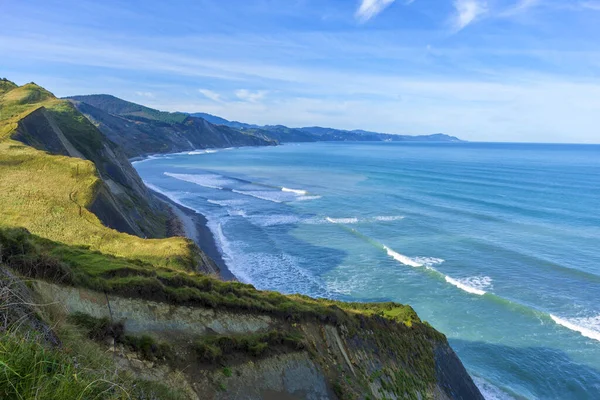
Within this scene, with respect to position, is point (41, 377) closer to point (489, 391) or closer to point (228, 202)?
point (489, 391)

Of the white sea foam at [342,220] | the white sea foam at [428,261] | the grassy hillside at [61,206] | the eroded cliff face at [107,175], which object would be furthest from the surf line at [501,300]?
the eroded cliff face at [107,175]

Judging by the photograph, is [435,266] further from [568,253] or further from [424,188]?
[424,188]

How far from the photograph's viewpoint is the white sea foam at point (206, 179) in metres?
91.4

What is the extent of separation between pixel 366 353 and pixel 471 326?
1606 cm

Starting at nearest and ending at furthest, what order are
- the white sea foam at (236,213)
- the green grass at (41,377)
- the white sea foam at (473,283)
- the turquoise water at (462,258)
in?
the green grass at (41,377), the turquoise water at (462,258), the white sea foam at (473,283), the white sea foam at (236,213)

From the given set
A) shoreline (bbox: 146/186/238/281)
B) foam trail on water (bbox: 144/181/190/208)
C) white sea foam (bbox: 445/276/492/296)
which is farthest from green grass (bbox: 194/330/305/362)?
foam trail on water (bbox: 144/181/190/208)

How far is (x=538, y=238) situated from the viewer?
4938 centimetres

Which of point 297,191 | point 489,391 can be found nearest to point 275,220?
point 297,191

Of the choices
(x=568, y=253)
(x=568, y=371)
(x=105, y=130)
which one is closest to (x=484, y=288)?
(x=568, y=371)

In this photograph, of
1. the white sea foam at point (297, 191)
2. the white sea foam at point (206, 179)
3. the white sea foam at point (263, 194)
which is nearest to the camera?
the white sea foam at point (263, 194)

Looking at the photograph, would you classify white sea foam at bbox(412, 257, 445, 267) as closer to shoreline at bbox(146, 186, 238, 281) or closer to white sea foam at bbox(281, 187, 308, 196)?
shoreline at bbox(146, 186, 238, 281)

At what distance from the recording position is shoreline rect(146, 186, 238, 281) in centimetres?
3877

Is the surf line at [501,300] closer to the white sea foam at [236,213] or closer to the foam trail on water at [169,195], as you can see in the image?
the white sea foam at [236,213]

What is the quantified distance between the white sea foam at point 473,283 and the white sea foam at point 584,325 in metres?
5.77
